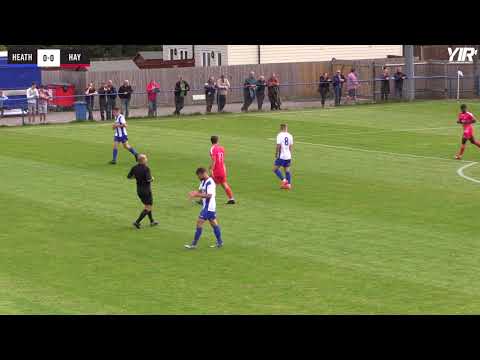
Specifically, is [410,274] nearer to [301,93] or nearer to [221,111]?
[221,111]

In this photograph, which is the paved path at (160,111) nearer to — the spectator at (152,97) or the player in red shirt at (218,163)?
the spectator at (152,97)

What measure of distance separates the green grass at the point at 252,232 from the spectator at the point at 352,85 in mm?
15829

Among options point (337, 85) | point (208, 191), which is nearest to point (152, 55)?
point (337, 85)

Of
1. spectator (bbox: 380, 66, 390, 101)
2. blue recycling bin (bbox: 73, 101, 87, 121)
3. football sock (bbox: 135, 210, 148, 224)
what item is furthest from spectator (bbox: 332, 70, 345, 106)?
football sock (bbox: 135, 210, 148, 224)

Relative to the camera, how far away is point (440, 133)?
42531mm

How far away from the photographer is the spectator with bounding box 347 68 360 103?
186 ft

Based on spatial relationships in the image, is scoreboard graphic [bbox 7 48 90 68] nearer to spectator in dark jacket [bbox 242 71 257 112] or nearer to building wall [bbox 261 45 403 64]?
spectator in dark jacket [bbox 242 71 257 112]

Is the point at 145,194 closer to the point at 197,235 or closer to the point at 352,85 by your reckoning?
the point at 197,235

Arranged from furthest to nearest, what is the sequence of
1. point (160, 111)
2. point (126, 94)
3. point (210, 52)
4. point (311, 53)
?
point (311, 53) < point (210, 52) < point (160, 111) < point (126, 94)

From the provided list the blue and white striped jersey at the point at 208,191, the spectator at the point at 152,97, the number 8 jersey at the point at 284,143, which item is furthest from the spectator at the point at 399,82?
the blue and white striped jersey at the point at 208,191

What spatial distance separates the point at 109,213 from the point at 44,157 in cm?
1266

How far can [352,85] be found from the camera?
5681cm

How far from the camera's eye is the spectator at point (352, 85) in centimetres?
5681

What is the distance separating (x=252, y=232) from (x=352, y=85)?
120 feet
